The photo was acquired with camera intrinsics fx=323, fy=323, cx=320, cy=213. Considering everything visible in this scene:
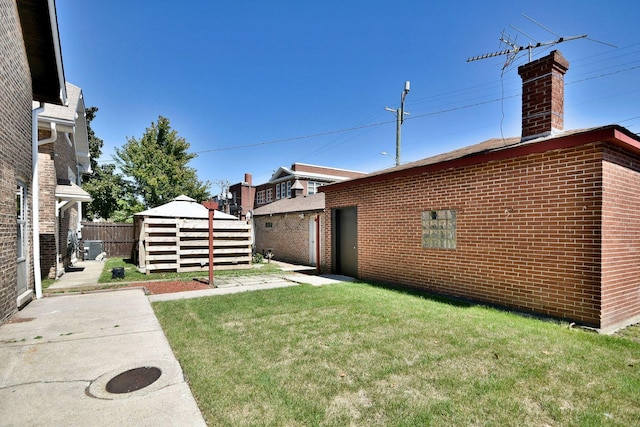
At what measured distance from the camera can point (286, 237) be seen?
56.1ft

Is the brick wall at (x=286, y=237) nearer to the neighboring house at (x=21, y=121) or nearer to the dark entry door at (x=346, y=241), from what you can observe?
the dark entry door at (x=346, y=241)

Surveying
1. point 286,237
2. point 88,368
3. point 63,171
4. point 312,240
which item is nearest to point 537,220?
point 88,368

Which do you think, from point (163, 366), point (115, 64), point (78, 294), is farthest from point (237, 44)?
point (163, 366)

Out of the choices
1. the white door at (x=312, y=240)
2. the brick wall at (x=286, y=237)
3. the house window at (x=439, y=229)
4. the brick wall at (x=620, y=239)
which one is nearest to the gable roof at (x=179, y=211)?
the brick wall at (x=286, y=237)

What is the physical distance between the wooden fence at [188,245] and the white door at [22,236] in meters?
4.22

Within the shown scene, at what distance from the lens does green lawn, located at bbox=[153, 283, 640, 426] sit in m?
2.72

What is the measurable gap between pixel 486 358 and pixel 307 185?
27971mm

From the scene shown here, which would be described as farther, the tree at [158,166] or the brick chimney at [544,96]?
the tree at [158,166]

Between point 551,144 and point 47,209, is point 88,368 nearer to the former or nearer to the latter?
point 551,144

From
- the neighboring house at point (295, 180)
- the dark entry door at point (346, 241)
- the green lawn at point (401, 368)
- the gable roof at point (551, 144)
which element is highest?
the neighboring house at point (295, 180)

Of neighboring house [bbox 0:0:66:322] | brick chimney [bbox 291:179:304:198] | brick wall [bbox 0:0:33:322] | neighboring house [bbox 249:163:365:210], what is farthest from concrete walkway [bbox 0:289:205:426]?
neighboring house [bbox 249:163:365:210]

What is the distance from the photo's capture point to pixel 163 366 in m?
3.65

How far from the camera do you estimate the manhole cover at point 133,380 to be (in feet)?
10.4

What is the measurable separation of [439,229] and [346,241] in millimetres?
3794
